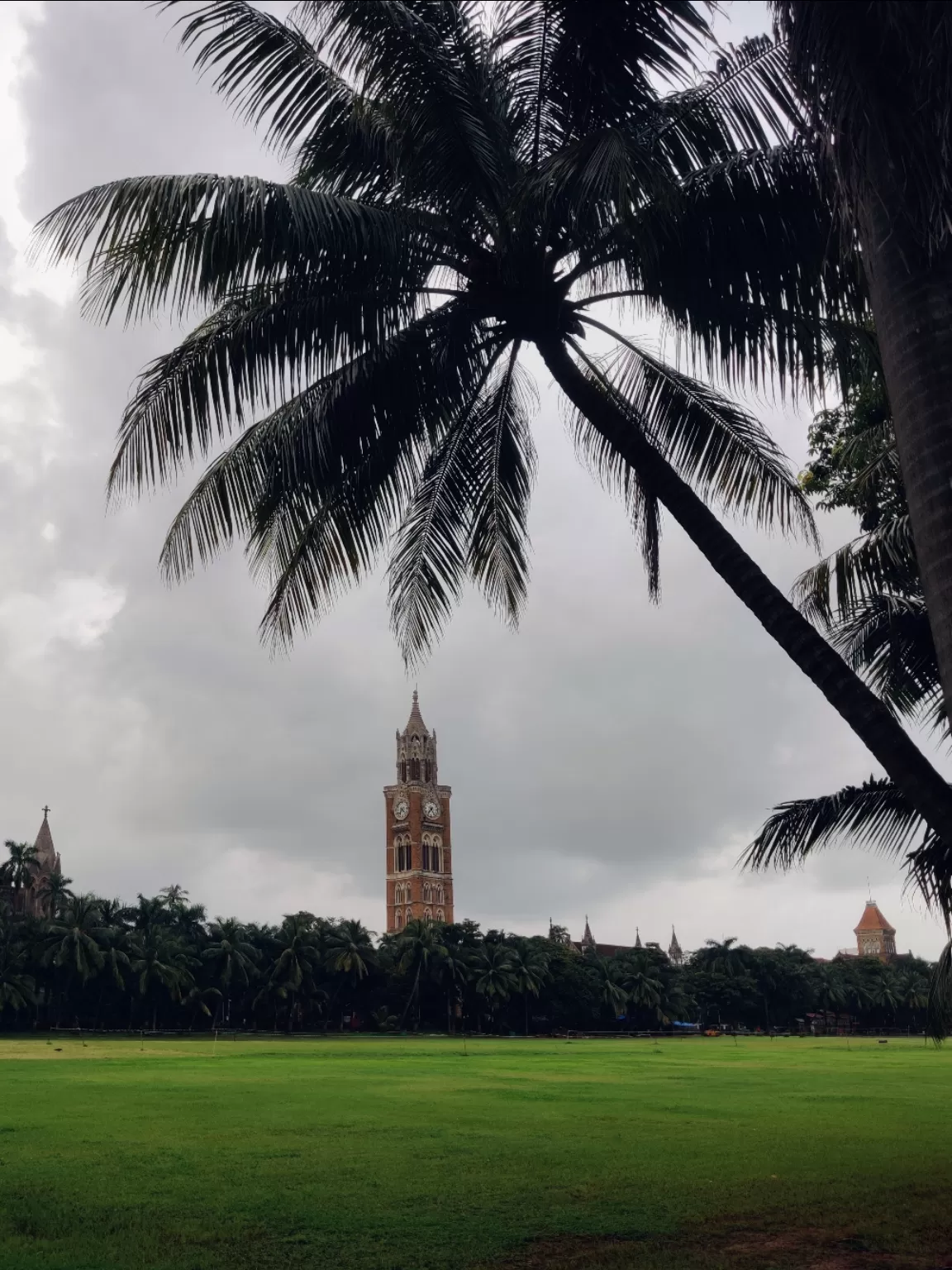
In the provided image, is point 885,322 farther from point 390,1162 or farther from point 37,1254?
point 390,1162

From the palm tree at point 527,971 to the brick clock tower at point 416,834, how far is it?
9628 cm

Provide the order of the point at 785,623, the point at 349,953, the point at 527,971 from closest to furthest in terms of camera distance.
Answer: the point at 785,623 → the point at 349,953 → the point at 527,971

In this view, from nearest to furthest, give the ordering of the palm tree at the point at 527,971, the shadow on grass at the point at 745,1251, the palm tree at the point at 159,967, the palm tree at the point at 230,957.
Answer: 1. the shadow on grass at the point at 745,1251
2. the palm tree at the point at 159,967
3. the palm tree at the point at 230,957
4. the palm tree at the point at 527,971

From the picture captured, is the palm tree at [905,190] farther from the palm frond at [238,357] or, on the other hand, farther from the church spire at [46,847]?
the church spire at [46,847]

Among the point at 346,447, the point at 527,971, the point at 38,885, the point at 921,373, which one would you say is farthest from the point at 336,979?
the point at 921,373

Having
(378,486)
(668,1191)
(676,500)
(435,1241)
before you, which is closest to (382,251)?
(378,486)

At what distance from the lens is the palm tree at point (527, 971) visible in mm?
86500

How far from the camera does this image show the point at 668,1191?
421 inches

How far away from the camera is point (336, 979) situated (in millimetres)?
85875

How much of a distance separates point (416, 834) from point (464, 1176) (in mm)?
178612

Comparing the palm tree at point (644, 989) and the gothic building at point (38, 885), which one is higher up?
the gothic building at point (38, 885)

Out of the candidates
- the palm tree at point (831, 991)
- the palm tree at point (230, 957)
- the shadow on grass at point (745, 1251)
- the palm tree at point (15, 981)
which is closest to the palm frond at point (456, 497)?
the shadow on grass at point (745, 1251)

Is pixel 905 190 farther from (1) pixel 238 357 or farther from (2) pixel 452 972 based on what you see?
(2) pixel 452 972

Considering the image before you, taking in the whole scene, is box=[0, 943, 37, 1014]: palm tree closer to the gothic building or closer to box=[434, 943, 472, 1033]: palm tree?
the gothic building
